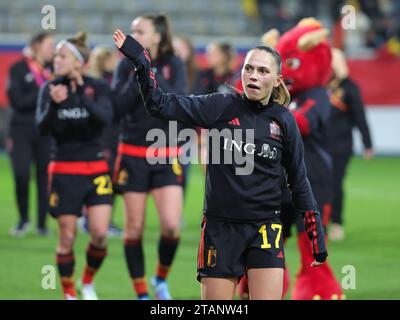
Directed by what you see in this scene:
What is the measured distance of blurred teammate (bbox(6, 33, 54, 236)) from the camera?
12.8 metres

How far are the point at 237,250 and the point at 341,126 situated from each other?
25.0 feet

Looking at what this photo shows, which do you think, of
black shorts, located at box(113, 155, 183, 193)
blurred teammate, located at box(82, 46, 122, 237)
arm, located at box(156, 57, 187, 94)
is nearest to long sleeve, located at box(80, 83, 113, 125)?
black shorts, located at box(113, 155, 183, 193)

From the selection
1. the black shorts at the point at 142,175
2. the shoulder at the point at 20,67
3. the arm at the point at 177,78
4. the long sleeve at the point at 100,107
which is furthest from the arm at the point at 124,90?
the shoulder at the point at 20,67

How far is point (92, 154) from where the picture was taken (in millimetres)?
8625

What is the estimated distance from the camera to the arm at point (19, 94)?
41.8ft

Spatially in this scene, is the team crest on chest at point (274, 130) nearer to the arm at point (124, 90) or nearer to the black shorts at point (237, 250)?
the black shorts at point (237, 250)

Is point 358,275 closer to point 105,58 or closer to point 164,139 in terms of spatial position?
point 164,139

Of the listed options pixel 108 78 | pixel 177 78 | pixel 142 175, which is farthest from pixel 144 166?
pixel 108 78

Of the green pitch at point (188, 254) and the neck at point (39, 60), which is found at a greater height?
the neck at point (39, 60)

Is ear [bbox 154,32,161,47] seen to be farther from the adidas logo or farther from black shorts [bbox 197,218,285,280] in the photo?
black shorts [bbox 197,218,285,280]

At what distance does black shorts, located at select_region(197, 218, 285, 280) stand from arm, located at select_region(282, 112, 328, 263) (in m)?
0.24

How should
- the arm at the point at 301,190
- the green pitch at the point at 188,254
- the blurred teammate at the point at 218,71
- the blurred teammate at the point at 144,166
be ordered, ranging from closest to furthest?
the arm at the point at 301,190 → the blurred teammate at the point at 144,166 → the green pitch at the point at 188,254 → the blurred teammate at the point at 218,71

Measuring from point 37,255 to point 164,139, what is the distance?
9.82 ft

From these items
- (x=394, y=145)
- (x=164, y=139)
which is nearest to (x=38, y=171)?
(x=164, y=139)
